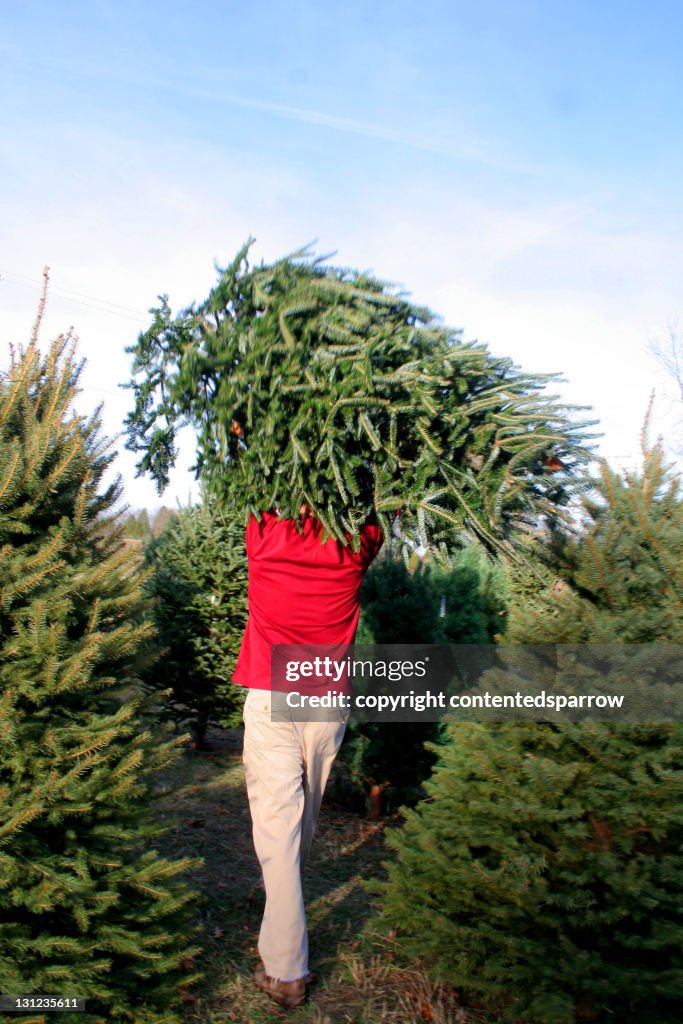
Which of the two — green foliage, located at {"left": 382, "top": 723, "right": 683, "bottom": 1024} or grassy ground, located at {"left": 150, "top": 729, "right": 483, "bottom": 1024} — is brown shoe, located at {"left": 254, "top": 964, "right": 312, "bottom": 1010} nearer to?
grassy ground, located at {"left": 150, "top": 729, "right": 483, "bottom": 1024}

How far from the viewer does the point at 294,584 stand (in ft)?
11.5

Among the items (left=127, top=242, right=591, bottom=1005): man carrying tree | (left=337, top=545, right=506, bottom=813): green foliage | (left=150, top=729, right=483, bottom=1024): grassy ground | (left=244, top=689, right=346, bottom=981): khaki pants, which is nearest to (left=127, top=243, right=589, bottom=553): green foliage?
(left=127, top=242, right=591, bottom=1005): man carrying tree

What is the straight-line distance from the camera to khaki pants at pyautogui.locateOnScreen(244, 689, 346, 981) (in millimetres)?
3219

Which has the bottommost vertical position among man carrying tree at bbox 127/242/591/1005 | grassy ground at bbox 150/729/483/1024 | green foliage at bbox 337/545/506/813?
grassy ground at bbox 150/729/483/1024

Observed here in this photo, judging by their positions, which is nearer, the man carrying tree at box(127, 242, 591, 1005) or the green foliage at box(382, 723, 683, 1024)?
the green foliage at box(382, 723, 683, 1024)

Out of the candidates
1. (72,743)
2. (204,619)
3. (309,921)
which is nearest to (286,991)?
(309,921)

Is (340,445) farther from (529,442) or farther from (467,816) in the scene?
(467,816)

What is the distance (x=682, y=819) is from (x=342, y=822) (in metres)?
3.59

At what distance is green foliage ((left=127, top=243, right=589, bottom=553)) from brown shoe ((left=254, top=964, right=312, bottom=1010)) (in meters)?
1.79

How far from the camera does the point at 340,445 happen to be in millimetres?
3170

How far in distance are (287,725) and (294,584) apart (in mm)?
595

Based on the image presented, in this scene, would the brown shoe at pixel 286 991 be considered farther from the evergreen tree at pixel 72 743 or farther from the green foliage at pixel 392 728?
the green foliage at pixel 392 728

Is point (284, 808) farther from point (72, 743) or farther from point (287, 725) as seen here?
point (72, 743)

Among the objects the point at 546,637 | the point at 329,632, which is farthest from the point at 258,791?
the point at 546,637
